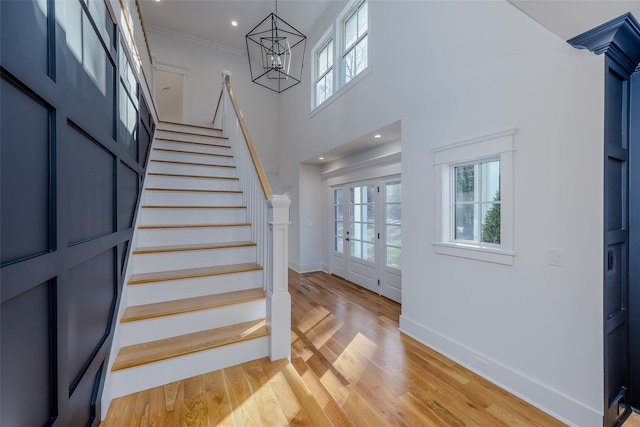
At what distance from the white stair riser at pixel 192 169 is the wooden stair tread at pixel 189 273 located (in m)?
1.51

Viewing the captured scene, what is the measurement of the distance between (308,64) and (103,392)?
18.2 feet

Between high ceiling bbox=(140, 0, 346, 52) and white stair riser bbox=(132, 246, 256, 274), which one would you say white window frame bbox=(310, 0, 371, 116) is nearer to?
high ceiling bbox=(140, 0, 346, 52)

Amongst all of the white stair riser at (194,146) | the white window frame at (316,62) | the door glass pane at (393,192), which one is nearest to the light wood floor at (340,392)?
the door glass pane at (393,192)

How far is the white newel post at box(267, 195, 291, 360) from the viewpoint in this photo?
187 centimetres

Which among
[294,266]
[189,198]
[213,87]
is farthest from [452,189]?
[213,87]

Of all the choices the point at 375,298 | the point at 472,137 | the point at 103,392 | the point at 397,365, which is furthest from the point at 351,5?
the point at 103,392

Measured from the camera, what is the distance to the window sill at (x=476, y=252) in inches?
81.9

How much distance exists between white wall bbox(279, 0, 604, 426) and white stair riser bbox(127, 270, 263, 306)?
172 centimetres

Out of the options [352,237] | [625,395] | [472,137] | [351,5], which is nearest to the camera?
[625,395]

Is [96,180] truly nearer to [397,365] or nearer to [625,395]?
[397,365]

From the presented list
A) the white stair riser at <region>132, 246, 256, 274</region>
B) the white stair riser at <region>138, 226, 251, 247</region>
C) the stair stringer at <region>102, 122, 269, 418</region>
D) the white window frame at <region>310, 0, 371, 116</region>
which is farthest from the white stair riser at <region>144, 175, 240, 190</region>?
the white window frame at <region>310, 0, 371, 116</region>

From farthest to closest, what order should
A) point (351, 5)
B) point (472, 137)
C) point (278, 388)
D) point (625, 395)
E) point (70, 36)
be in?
point (351, 5), point (472, 137), point (625, 395), point (278, 388), point (70, 36)

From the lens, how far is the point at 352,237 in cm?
500

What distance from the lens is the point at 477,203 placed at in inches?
94.0
